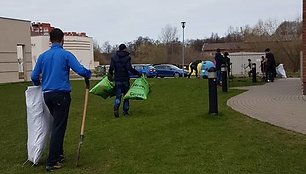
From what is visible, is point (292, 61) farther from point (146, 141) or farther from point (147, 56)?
point (146, 141)

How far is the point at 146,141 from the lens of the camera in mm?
8430

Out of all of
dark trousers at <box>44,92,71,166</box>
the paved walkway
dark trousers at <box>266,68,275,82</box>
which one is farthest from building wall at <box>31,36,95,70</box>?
dark trousers at <box>44,92,71,166</box>

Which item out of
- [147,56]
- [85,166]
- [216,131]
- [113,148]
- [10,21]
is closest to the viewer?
[85,166]

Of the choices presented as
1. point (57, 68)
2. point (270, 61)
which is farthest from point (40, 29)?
point (57, 68)

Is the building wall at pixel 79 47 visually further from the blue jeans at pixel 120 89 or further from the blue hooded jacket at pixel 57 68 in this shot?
the blue hooded jacket at pixel 57 68

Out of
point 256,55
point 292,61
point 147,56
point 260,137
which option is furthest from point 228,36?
point 260,137

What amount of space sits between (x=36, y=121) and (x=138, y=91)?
4808mm

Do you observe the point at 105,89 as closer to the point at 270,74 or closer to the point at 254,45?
the point at 270,74

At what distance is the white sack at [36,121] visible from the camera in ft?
23.6

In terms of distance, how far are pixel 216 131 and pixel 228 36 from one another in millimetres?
112159

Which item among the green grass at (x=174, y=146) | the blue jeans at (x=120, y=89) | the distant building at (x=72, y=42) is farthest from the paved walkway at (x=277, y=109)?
the distant building at (x=72, y=42)

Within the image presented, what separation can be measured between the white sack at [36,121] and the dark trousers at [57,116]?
0.75 ft

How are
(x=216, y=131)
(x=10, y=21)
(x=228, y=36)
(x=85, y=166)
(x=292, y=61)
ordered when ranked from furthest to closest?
(x=228, y=36) < (x=292, y=61) < (x=10, y=21) < (x=216, y=131) < (x=85, y=166)

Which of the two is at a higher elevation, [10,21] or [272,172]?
[10,21]
